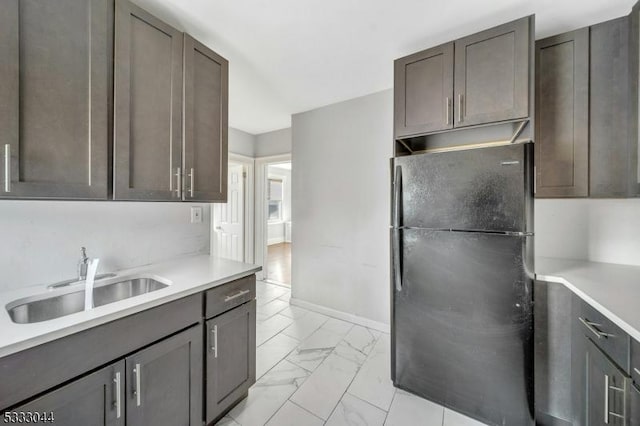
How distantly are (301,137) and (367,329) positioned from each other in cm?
239

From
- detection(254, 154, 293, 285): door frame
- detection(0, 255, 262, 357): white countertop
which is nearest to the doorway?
detection(254, 154, 293, 285): door frame

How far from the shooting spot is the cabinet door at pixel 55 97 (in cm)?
95

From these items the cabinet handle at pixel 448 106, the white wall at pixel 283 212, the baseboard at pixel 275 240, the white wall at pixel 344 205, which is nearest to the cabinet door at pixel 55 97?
the cabinet handle at pixel 448 106

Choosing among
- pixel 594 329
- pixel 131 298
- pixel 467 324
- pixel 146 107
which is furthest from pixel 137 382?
pixel 594 329

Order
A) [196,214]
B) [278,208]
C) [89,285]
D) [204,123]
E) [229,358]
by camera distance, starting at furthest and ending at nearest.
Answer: [278,208] → [196,214] → [204,123] → [229,358] → [89,285]

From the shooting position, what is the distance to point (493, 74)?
5.04 ft

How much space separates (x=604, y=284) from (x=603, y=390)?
50cm

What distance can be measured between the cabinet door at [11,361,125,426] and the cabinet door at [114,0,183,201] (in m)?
0.80

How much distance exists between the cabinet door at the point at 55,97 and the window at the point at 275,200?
6727 mm

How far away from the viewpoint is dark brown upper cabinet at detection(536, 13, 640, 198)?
147cm

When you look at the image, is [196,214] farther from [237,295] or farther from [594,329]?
[594,329]

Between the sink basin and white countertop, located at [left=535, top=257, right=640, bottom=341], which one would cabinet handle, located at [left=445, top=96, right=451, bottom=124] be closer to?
white countertop, located at [left=535, top=257, right=640, bottom=341]

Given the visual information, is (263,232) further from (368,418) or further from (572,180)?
(572,180)

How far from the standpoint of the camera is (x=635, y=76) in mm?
1415
